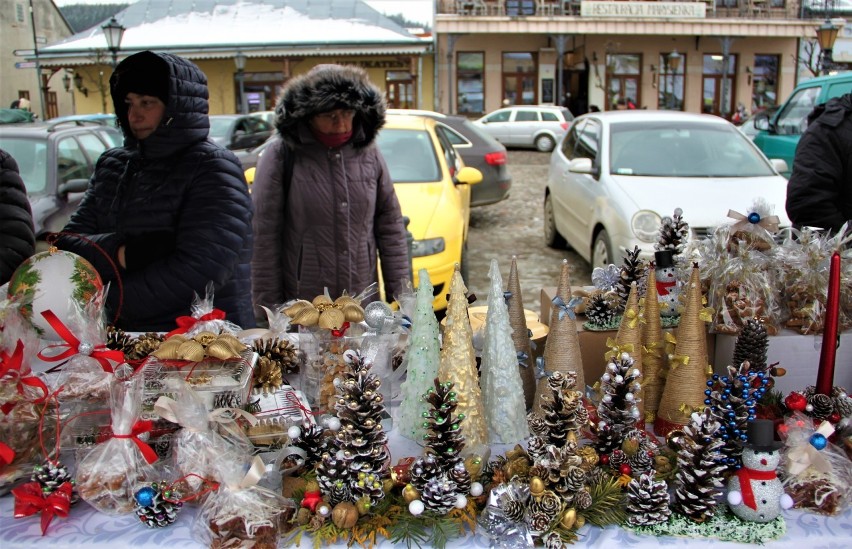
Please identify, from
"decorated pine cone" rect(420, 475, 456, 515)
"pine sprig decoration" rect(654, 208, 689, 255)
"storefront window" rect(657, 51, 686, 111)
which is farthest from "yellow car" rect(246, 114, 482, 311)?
"storefront window" rect(657, 51, 686, 111)

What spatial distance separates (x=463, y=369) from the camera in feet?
4.99

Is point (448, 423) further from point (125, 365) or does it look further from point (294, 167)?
point (294, 167)

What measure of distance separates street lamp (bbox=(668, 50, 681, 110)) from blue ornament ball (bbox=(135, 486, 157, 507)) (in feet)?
94.1

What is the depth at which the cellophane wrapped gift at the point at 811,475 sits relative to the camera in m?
1.37

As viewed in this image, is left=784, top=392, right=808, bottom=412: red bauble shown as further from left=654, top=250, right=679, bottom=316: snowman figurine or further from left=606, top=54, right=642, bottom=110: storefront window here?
left=606, top=54, right=642, bottom=110: storefront window

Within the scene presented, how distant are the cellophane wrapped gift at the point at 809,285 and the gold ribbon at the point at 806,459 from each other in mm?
444

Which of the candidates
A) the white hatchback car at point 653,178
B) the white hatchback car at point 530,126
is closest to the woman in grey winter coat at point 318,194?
the white hatchback car at point 653,178

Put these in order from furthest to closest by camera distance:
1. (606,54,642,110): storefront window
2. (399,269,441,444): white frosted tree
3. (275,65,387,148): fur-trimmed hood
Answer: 1. (606,54,642,110): storefront window
2. (275,65,387,148): fur-trimmed hood
3. (399,269,441,444): white frosted tree

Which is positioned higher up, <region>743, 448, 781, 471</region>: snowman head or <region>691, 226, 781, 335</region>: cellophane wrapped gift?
<region>691, 226, 781, 335</region>: cellophane wrapped gift

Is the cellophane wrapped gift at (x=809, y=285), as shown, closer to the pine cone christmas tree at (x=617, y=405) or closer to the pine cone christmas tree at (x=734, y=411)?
the pine cone christmas tree at (x=734, y=411)

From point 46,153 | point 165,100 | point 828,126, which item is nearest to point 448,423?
point 165,100

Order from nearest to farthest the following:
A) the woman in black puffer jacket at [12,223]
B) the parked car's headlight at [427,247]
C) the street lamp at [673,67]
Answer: the woman in black puffer jacket at [12,223] → the parked car's headlight at [427,247] → the street lamp at [673,67]

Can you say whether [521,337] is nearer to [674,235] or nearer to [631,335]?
[631,335]

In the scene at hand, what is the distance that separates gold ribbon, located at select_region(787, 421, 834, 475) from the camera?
1366 mm
